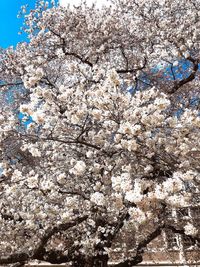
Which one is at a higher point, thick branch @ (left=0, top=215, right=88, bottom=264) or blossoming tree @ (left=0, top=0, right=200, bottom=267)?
blossoming tree @ (left=0, top=0, right=200, bottom=267)

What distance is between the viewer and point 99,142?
7367mm

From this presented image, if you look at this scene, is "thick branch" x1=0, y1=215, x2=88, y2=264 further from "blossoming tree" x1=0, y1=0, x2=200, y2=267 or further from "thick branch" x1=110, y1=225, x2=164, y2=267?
"thick branch" x1=110, y1=225, x2=164, y2=267

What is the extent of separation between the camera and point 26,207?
814 cm

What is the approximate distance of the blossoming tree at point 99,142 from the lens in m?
6.01

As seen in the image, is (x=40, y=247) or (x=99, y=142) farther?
(x=99, y=142)

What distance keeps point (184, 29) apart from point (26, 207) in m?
7.11

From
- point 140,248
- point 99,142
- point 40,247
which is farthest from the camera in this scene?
point 140,248

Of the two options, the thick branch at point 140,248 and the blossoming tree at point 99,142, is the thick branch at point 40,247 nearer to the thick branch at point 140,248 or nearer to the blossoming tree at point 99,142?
the blossoming tree at point 99,142

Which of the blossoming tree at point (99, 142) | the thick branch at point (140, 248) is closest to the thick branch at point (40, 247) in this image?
the blossoming tree at point (99, 142)

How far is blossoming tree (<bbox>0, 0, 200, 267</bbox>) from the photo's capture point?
237 inches

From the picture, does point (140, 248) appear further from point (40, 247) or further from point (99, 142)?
point (99, 142)

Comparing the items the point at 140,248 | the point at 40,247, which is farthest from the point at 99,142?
the point at 140,248

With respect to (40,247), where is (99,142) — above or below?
above

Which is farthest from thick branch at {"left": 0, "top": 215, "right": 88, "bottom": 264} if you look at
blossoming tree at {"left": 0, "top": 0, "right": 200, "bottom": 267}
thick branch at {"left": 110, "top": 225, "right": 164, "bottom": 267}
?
thick branch at {"left": 110, "top": 225, "right": 164, "bottom": 267}
